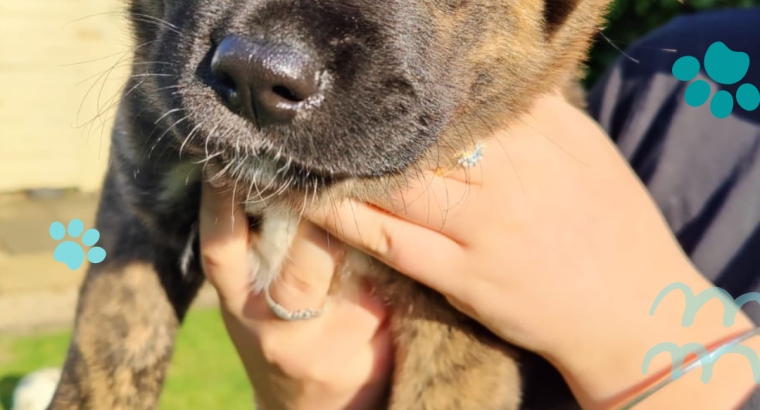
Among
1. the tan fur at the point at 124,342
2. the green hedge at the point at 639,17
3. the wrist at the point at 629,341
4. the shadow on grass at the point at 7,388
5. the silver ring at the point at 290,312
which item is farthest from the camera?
the green hedge at the point at 639,17

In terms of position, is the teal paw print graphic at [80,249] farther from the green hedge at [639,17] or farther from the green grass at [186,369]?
the green hedge at [639,17]

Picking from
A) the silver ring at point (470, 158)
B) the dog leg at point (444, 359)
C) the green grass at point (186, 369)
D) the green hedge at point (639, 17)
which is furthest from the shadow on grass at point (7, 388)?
the green hedge at point (639, 17)

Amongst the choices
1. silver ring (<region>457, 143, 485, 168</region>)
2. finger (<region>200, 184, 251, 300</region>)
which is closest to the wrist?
silver ring (<region>457, 143, 485, 168</region>)

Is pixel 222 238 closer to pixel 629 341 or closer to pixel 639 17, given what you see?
pixel 629 341

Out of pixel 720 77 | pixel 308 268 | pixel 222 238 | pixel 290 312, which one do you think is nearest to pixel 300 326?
pixel 290 312

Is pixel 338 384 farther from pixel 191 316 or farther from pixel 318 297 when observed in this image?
pixel 191 316
